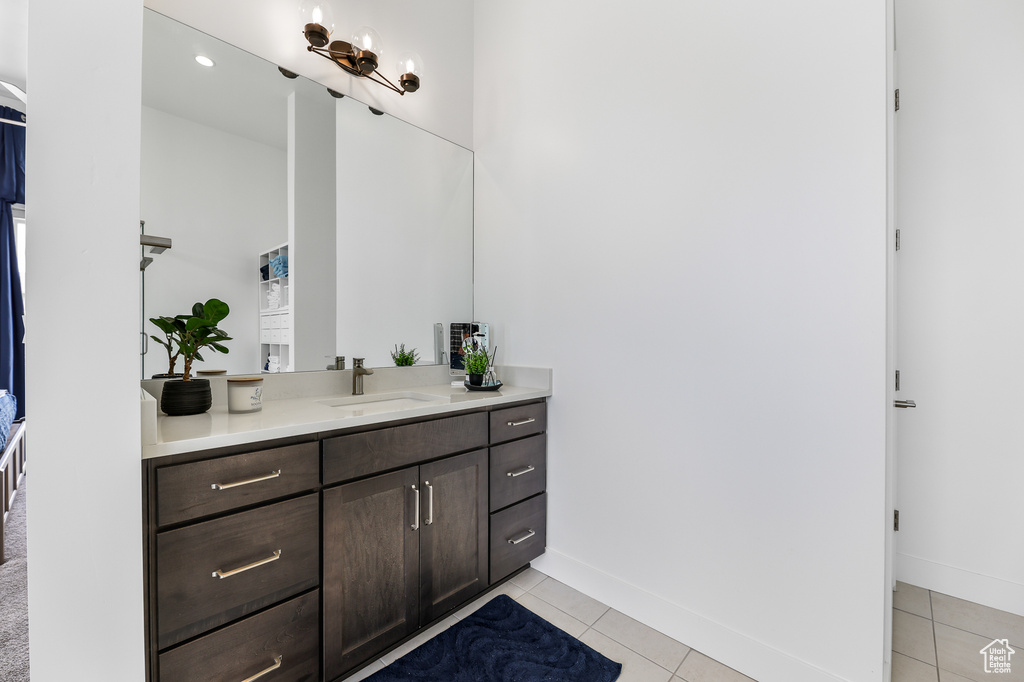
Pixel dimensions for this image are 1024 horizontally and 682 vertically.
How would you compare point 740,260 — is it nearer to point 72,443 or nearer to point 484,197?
point 484,197

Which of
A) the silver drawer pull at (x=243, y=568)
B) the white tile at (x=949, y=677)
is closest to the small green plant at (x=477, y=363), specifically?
the silver drawer pull at (x=243, y=568)

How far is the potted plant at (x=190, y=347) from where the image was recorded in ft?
4.58

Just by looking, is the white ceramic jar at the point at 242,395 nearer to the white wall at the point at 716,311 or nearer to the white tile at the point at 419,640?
the white tile at the point at 419,640

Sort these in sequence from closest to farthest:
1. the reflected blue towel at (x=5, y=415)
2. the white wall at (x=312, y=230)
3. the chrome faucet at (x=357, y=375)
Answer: the white wall at (x=312, y=230) → the chrome faucet at (x=357, y=375) → the reflected blue towel at (x=5, y=415)

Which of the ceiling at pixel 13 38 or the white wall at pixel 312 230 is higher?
the ceiling at pixel 13 38

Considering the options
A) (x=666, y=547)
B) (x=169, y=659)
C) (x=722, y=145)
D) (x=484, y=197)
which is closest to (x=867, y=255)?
(x=722, y=145)

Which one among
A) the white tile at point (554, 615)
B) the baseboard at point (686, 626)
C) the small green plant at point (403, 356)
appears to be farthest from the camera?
the small green plant at point (403, 356)

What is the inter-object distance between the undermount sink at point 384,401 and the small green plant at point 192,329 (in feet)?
1.50

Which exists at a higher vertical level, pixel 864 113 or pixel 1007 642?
pixel 864 113

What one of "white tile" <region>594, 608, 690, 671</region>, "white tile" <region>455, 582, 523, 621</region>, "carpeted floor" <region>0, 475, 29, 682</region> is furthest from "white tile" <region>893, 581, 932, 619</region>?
"carpeted floor" <region>0, 475, 29, 682</region>

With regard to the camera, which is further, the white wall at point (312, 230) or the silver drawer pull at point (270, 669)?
the white wall at point (312, 230)

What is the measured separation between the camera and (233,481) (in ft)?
3.67

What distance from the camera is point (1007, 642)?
158 centimetres

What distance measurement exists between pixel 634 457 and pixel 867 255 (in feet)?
3.48
